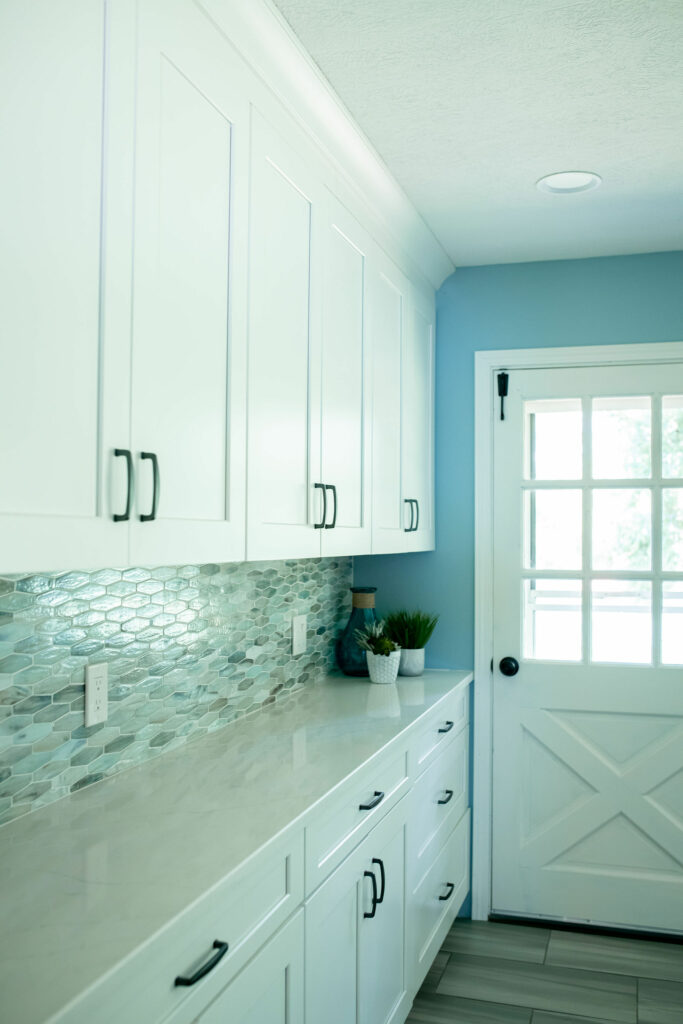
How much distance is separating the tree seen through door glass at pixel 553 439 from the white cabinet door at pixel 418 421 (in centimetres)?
38

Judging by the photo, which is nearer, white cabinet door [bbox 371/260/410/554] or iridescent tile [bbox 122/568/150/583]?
iridescent tile [bbox 122/568/150/583]

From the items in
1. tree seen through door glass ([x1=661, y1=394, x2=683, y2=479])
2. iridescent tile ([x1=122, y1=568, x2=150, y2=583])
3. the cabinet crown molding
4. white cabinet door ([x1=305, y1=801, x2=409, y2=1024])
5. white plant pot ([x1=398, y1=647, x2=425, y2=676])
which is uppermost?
the cabinet crown molding

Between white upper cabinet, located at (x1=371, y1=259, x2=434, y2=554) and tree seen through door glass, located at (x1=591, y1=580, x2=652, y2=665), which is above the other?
white upper cabinet, located at (x1=371, y1=259, x2=434, y2=554)

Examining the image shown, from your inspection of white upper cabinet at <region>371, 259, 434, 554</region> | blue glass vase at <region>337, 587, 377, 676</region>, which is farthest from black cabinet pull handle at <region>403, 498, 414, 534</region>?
blue glass vase at <region>337, 587, 377, 676</region>

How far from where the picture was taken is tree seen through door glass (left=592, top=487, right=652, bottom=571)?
3.29 meters

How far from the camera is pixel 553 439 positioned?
134 inches

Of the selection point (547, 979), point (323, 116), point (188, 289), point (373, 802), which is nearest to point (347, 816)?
point (373, 802)

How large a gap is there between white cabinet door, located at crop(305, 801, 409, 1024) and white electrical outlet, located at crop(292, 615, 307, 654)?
0.70 metres

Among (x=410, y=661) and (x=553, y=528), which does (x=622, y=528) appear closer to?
(x=553, y=528)

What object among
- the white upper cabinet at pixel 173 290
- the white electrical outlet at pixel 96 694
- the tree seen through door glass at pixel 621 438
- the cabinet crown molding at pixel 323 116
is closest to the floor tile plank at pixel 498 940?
the white upper cabinet at pixel 173 290

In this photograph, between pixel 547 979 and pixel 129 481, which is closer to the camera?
pixel 129 481

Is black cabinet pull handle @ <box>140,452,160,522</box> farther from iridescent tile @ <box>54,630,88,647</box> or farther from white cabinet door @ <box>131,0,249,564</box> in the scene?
iridescent tile @ <box>54,630,88,647</box>

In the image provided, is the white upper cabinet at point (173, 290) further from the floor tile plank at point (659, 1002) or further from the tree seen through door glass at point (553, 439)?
→ the floor tile plank at point (659, 1002)

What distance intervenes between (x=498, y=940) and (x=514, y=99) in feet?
8.95
